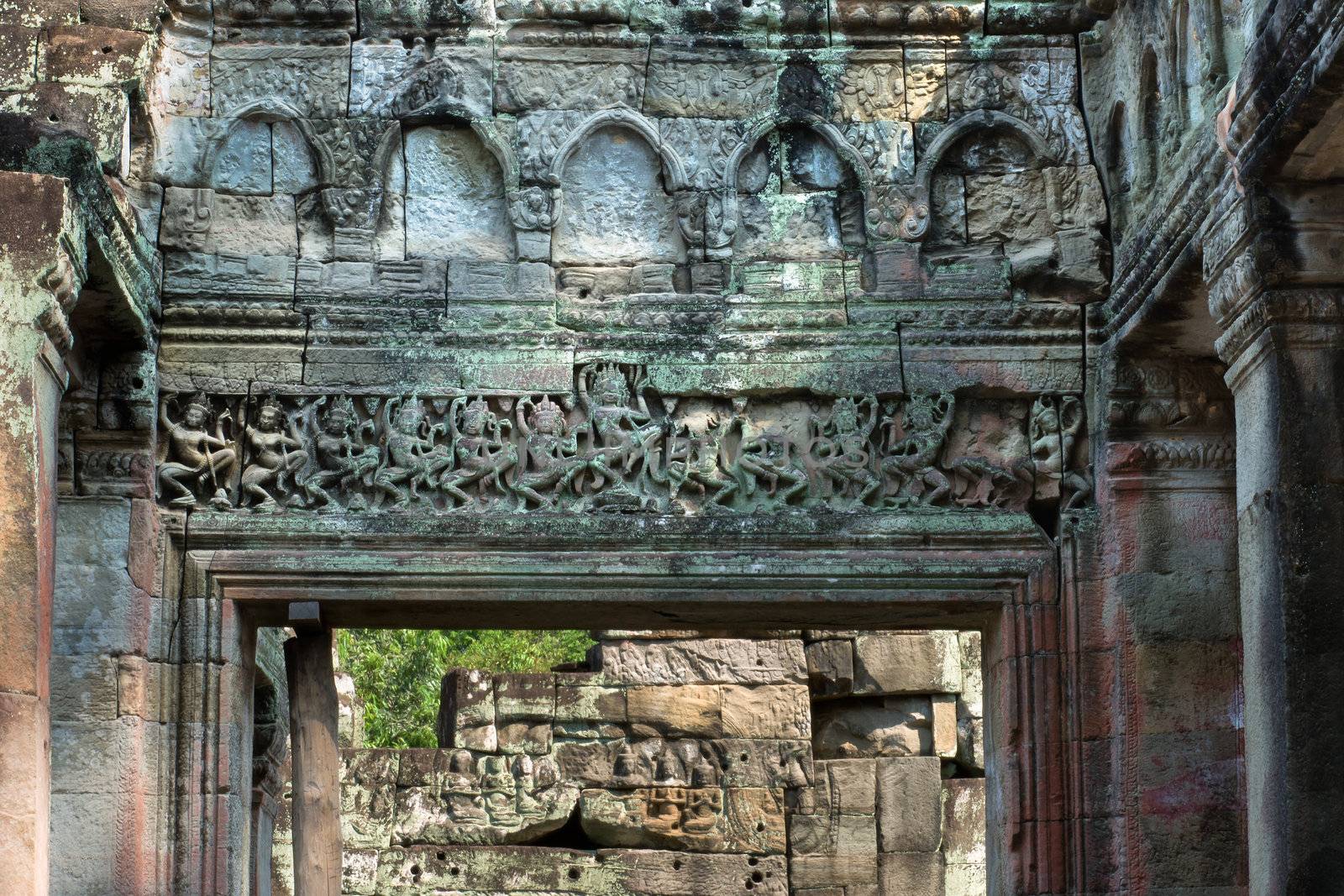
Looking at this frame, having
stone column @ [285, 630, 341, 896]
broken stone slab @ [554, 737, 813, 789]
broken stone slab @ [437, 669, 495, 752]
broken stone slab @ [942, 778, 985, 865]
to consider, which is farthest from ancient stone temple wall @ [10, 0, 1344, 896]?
broken stone slab @ [942, 778, 985, 865]

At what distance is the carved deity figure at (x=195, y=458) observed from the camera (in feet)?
27.6

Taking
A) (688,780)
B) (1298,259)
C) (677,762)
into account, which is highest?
(1298,259)

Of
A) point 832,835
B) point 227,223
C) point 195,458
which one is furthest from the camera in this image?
point 832,835

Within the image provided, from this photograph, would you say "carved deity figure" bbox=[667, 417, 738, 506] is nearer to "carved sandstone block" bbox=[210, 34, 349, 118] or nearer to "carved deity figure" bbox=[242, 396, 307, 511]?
"carved deity figure" bbox=[242, 396, 307, 511]

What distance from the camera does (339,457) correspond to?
27.8 ft

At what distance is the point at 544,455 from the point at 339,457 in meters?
0.85

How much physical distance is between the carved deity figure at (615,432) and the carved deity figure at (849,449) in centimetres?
70

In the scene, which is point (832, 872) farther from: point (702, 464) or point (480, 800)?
point (702, 464)

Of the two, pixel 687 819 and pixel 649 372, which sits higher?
pixel 649 372

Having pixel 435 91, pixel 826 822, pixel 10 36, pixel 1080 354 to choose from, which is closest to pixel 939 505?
Answer: pixel 1080 354

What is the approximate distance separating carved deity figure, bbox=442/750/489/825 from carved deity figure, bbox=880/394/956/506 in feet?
19.4

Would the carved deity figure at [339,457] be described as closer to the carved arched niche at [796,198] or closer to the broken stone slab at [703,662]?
the carved arched niche at [796,198]

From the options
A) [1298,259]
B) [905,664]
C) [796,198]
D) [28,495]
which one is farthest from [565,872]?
[1298,259]

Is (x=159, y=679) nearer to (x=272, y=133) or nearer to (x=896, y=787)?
(x=272, y=133)
